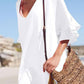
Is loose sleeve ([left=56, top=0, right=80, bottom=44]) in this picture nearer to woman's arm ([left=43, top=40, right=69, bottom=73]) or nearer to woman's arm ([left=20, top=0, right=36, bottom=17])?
woman's arm ([left=43, top=40, right=69, bottom=73])

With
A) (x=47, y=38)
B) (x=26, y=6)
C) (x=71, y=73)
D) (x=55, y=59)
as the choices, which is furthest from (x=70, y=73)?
(x=26, y=6)

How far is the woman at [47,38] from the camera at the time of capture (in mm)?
1594

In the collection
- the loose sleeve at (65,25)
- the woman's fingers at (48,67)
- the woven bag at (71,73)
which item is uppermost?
the loose sleeve at (65,25)

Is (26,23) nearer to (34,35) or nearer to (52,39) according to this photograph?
(34,35)

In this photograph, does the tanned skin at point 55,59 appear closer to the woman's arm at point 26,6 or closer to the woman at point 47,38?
the woman at point 47,38

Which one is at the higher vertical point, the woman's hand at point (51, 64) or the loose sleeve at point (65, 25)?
the loose sleeve at point (65, 25)

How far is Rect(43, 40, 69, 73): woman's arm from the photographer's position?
154 centimetres

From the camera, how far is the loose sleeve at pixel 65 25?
1.60 meters

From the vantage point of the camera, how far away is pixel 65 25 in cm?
161

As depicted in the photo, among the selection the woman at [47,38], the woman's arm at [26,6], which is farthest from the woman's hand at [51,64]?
the woman's arm at [26,6]

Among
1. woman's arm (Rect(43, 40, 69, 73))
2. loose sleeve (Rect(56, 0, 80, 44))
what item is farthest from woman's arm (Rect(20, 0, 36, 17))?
woman's arm (Rect(43, 40, 69, 73))

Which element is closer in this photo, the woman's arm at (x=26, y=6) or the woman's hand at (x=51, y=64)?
the woman's hand at (x=51, y=64)

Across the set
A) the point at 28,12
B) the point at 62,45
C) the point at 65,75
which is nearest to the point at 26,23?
the point at 28,12

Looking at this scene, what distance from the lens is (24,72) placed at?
5.66 feet
